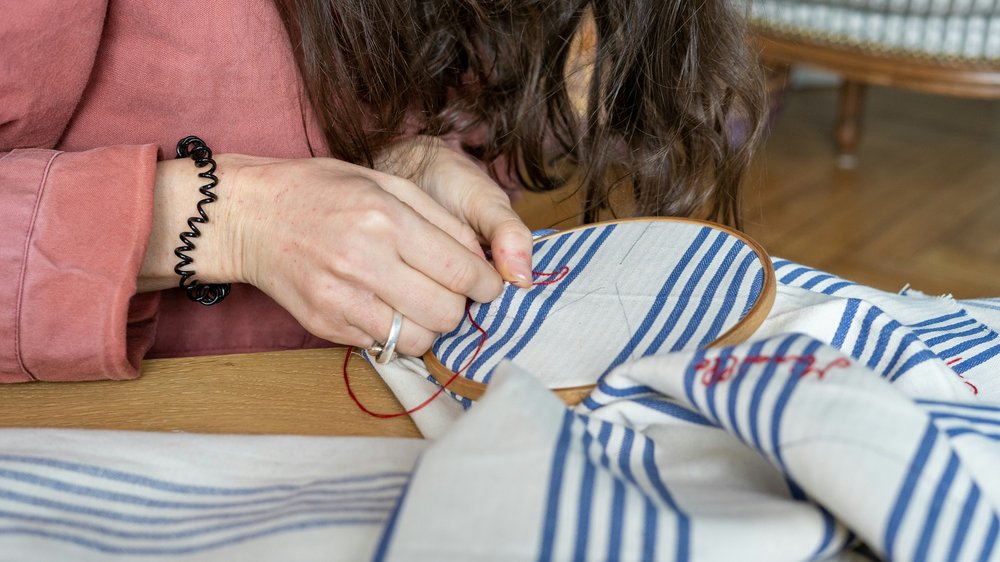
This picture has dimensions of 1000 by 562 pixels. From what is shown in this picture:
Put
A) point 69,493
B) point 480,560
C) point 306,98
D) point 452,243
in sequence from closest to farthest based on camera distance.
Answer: point 480,560
point 69,493
point 452,243
point 306,98

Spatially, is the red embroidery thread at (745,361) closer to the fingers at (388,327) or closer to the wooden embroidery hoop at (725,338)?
the wooden embroidery hoop at (725,338)

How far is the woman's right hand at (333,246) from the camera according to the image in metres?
0.53

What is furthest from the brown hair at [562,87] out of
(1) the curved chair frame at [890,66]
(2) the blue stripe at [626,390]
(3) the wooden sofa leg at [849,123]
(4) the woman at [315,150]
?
(3) the wooden sofa leg at [849,123]

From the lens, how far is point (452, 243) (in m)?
0.53

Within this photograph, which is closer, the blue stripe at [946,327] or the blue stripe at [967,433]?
the blue stripe at [967,433]

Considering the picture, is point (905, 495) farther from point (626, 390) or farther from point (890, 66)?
point (890, 66)

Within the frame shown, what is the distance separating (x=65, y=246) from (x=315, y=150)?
0.22 m

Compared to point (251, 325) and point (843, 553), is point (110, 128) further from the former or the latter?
point (843, 553)

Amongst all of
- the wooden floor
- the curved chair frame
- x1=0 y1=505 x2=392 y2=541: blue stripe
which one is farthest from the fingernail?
the curved chair frame

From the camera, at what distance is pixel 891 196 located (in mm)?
1983

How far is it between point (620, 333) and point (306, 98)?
0.30 m

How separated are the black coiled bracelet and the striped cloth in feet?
0.47

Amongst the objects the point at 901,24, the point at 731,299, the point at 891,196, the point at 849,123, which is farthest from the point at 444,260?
the point at 849,123

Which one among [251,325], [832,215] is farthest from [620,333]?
[832,215]
